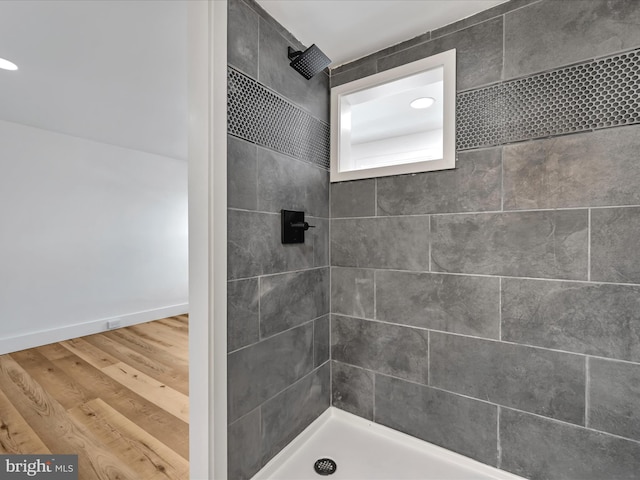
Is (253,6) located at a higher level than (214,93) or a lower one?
higher

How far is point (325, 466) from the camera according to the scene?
1503 millimetres

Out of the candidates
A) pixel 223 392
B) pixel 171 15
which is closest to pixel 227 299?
pixel 223 392

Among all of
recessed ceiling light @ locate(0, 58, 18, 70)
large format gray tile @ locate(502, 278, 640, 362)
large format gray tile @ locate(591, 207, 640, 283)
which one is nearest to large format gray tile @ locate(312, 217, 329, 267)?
large format gray tile @ locate(502, 278, 640, 362)

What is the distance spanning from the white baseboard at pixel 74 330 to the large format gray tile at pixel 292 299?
354 centimetres

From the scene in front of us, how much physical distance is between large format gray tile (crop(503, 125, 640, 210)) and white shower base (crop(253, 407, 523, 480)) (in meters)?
1.33

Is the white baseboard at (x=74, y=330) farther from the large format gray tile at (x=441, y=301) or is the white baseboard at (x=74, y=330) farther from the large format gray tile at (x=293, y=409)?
the large format gray tile at (x=441, y=301)

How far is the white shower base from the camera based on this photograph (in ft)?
4.75

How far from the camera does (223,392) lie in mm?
1201

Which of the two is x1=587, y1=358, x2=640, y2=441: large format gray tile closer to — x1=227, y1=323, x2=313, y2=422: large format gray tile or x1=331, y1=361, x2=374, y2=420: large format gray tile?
x1=331, y1=361, x2=374, y2=420: large format gray tile

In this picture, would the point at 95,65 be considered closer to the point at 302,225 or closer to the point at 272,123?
the point at 272,123

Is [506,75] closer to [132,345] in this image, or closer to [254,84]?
[254,84]

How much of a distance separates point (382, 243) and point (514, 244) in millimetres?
661

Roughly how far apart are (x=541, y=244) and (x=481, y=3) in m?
1.20

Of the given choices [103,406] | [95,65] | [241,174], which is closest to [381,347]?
[241,174]
